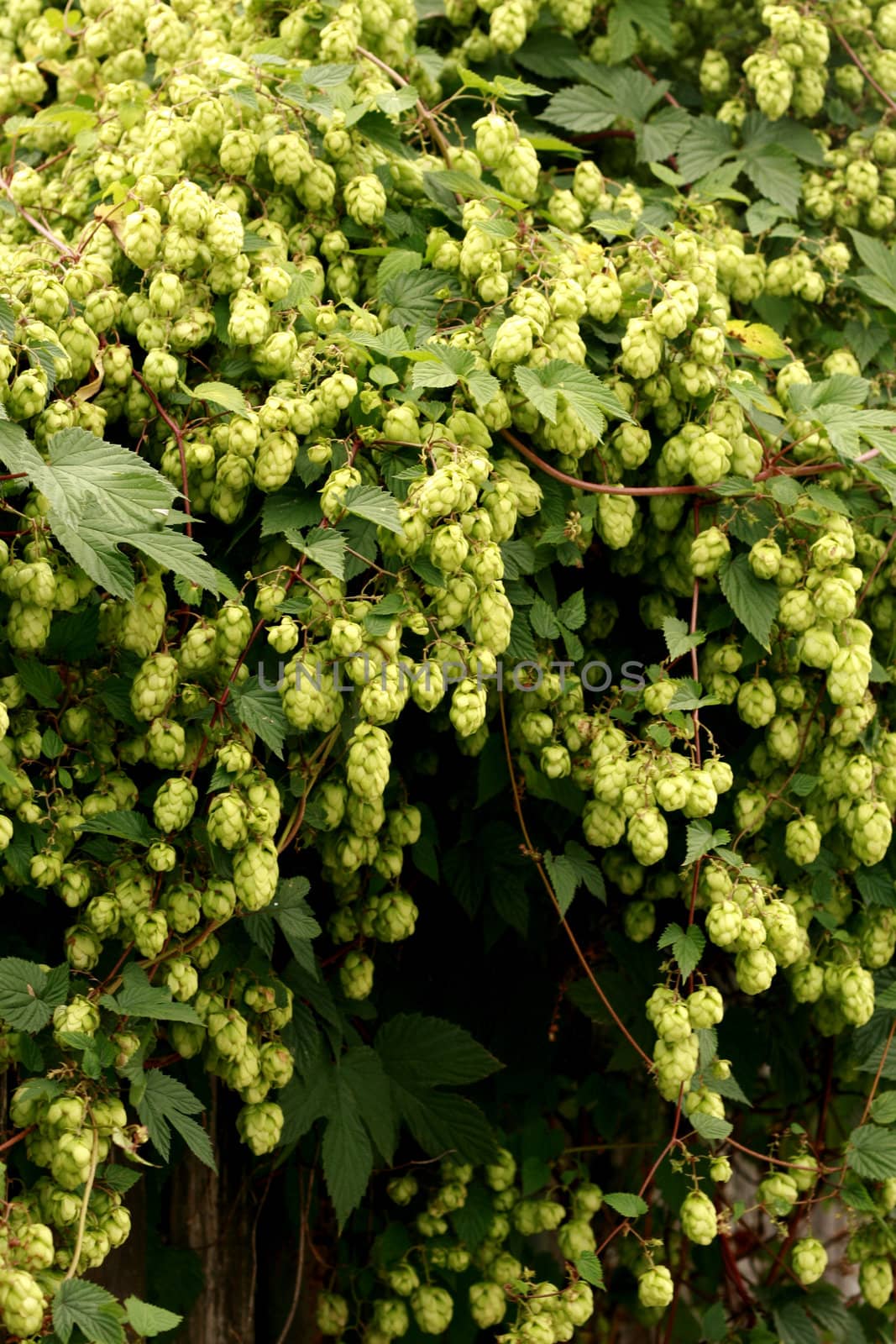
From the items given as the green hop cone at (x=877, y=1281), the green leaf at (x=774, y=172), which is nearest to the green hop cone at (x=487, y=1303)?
the green hop cone at (x=877, y=1281)

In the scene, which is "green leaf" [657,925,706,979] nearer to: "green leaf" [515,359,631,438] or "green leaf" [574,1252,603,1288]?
"green leaf" [574,1252,603,1288]

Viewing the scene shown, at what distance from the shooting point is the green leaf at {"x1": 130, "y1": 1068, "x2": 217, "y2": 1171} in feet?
5.75

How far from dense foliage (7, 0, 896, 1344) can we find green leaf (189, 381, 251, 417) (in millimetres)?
29

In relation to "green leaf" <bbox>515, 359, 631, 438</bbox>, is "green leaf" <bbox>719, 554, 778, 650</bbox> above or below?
below

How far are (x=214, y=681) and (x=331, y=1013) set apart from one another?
640mm

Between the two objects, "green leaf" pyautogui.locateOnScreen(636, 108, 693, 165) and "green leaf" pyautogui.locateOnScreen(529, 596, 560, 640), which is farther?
"green leaf" pyautogui.locateOnScreen(636, 108, 693, 165)

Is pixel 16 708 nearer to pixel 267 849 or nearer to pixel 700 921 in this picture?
pixel 267 849

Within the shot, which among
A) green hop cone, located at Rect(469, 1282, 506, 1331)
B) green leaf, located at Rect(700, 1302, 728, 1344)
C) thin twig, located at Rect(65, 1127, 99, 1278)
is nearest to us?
thin twig, located at Rect(65, 1127, 99, 1278)

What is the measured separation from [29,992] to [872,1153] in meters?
1.30

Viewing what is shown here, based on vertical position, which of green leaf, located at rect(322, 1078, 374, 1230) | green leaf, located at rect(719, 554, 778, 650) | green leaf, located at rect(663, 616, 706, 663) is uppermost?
green leaf, located at rect(719, 554, 778, 650)

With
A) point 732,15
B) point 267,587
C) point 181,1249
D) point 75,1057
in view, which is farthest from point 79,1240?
point 732,15

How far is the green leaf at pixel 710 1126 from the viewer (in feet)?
6.42

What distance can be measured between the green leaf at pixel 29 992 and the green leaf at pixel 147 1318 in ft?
1.13

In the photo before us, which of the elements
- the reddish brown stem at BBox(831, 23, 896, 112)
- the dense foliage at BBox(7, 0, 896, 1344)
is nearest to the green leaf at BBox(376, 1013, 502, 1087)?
the dense foliage at BBox(7, 0, 896, 1344)
